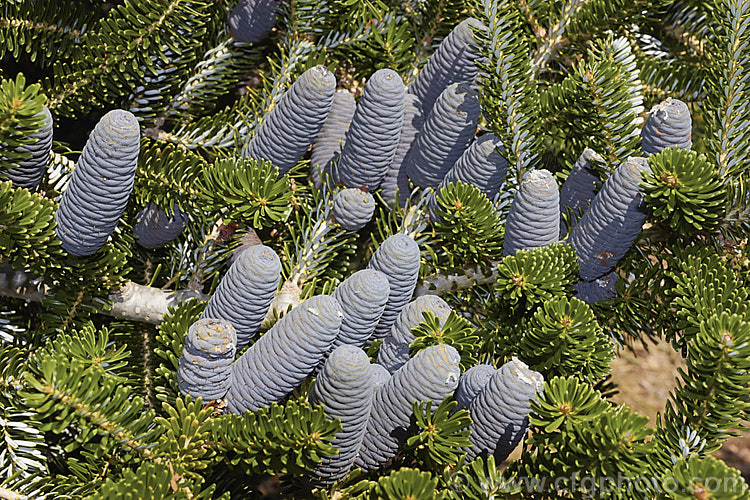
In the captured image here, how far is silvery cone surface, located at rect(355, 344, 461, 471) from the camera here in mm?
620

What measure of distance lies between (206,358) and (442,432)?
0.23 metres

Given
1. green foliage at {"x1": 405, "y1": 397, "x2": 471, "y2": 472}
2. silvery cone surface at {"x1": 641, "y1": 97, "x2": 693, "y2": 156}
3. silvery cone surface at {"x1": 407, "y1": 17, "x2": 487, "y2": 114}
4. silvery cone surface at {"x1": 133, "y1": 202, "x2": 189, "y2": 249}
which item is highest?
silvery cone surface at {"x1": 641, "y1": 97, "x2": 693, "y2": 156}

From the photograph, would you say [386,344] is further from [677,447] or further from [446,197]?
[677,447]

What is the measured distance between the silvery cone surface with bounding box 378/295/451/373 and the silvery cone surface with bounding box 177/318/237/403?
0.58 feet

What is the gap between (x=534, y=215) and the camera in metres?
0.74

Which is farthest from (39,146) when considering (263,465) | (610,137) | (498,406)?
(610,137)

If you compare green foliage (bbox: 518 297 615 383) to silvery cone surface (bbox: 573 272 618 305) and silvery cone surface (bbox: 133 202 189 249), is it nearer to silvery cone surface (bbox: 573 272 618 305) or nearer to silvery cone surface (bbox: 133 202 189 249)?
silvery cone surface (bbox: 573 272 618 305)

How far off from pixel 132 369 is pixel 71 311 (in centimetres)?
10

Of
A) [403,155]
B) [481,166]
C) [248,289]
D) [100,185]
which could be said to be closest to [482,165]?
[481,166]

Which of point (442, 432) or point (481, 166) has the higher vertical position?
point (481, 166)

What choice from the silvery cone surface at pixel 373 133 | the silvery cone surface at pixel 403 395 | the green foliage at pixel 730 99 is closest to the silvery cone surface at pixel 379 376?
the silvery cone surface at pixel 403 395

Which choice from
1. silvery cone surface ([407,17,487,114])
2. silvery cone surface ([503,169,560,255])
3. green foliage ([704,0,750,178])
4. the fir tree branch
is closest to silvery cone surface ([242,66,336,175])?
silvery cone surface ([407,17,487,114])

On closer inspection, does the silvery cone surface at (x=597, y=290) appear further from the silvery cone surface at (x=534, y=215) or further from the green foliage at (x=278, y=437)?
the green foliage at (x=278, y=437)

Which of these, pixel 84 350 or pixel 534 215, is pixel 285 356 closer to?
pixel 84 350
